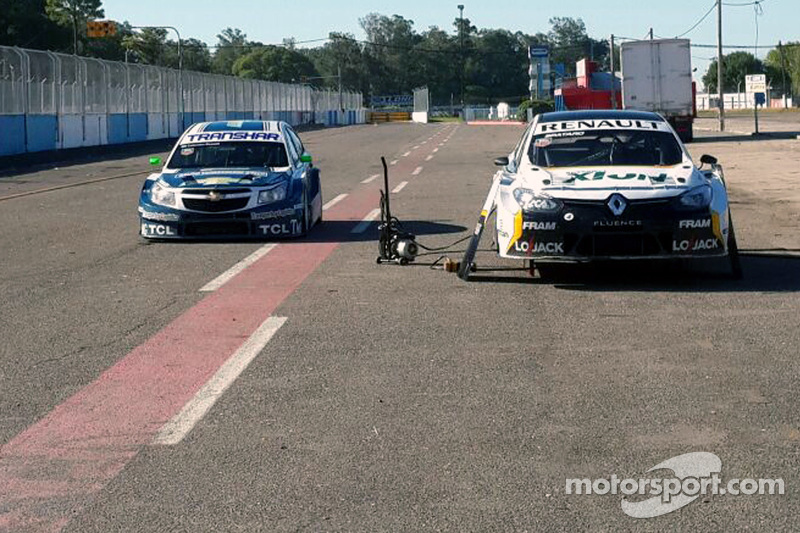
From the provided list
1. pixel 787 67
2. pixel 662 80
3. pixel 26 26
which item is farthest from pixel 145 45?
pixel 662 80

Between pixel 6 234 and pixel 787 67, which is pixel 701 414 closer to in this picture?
pixel 6 234

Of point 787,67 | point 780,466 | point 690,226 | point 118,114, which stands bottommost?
point 780,466

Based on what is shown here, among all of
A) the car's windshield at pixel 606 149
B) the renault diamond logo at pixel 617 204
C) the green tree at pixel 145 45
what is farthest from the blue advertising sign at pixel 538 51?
the renault diamond logo at pixel 617 204

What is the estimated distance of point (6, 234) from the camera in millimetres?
16281

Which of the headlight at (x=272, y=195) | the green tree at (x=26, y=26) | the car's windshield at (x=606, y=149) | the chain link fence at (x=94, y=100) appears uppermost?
the green tree at (x=26, y=26)

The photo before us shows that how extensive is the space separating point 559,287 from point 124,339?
3.87 metres

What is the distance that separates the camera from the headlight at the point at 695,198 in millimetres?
10609

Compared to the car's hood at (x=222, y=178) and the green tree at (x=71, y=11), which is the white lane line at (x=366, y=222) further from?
the green tree at (x=71, y=11)

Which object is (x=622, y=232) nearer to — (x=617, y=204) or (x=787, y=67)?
(x=617, y=204)

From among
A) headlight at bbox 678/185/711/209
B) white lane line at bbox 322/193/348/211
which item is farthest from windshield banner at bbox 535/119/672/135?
white lane line at bbox 322/193/348/211

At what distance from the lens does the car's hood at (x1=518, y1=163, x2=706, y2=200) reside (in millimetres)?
10664

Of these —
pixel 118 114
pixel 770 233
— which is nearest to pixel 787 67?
pixel 118 114

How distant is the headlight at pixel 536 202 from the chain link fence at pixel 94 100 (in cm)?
2940

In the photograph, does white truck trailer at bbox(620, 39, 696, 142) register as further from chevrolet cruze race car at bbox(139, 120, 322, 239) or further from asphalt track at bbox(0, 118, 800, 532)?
asphalt track at bbox(0, 118, 800, 532)
